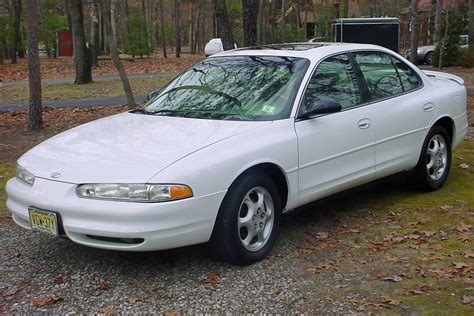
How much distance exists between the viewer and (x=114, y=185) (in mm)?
3779

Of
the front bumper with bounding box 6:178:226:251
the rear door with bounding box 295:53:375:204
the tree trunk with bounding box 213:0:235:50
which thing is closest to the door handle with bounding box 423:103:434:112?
the rear door with bounding box 295:53:375:204

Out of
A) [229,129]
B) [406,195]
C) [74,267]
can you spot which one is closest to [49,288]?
[74,267]

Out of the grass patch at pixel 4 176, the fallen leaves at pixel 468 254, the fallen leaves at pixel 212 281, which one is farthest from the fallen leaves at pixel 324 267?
the grass patch at pixel 4 176

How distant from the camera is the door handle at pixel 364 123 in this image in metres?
5.12

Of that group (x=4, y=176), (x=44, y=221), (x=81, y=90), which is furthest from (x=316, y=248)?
(x=81, y=90)

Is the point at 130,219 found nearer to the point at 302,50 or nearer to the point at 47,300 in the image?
the point at 47,300

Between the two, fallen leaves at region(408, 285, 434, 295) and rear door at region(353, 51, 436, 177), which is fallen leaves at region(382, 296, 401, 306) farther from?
rear door at region(353, 51, 436, 177)

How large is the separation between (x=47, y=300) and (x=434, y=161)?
160 inches

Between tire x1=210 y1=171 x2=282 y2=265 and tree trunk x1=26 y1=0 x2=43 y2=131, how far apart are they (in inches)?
285

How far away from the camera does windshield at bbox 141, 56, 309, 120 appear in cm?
471

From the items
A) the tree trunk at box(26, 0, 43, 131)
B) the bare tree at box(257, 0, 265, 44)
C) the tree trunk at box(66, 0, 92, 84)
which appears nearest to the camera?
the tree trunk at box(26, 0, 43, 131)

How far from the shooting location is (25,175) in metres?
4.32

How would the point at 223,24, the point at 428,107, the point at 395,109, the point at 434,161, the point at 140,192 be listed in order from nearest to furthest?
the point at 140,192
the point at 395,109
the point at 428,107
the point at 434,161
the point at 223,24

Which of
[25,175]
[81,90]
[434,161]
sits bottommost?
[81,90]
